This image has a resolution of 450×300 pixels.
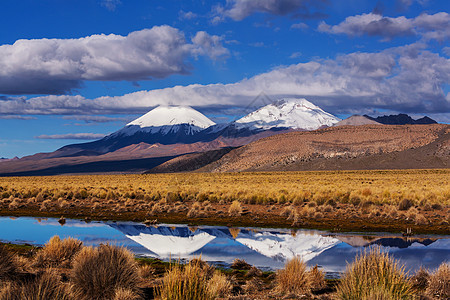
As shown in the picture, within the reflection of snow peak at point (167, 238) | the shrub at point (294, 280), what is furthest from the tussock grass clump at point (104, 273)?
the reflection of snow peak at point (167, 238)

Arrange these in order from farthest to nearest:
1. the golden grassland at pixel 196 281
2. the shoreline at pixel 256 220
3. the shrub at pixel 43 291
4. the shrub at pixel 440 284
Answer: the shoreline at pixel 256 220
the shrub at pixel 440 284
the golden grassland at pixel 196 281
the shrub at pixel 43 291

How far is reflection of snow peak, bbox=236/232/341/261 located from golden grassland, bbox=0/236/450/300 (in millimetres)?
3646

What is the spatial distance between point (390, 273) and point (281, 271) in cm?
312

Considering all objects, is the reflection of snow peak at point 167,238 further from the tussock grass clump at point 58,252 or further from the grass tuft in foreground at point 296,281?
the grass tuft in foreground at point 296,281

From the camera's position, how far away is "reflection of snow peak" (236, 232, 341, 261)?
16.4 metres

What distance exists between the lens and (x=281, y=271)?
37.1 feet

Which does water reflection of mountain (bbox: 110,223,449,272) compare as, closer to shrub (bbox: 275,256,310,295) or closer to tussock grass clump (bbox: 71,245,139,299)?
shrub (bbox: 275,256,310,295)

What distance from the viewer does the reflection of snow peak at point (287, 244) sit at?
16375 mm

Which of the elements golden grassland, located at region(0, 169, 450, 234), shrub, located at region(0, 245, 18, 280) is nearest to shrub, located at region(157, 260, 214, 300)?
shrub, located at region(0, 245, 18, 280)

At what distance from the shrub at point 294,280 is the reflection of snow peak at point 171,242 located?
236 inches

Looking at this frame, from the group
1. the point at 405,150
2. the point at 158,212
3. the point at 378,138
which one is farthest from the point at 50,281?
the point at 378,138

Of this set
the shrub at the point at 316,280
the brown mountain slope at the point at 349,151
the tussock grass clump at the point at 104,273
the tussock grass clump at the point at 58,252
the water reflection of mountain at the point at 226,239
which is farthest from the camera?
the brown mountain slope at the point at 349,151

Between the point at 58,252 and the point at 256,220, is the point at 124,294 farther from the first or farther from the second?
the point at 256,220

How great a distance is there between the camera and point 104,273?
9711 mm
